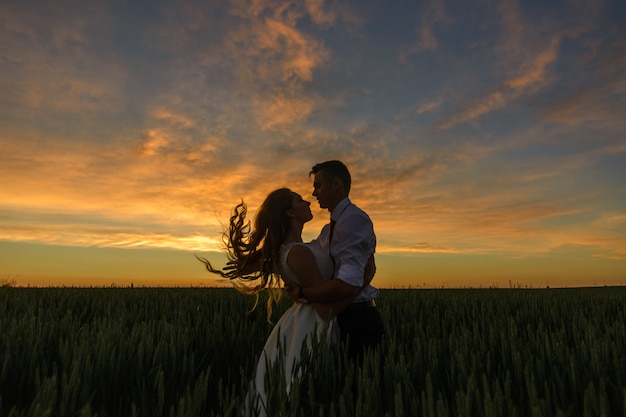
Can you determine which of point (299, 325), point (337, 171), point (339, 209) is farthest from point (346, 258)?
point (337, 171)

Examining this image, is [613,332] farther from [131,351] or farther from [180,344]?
[131,351]

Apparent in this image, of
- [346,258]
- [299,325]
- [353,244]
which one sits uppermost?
[353,244]

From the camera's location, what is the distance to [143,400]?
2.78m

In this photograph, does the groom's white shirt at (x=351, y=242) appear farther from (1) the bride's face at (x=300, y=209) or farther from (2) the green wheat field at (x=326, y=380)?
(2) the green wheat field at (x=326, y=380)

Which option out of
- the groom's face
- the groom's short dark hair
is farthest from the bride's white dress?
the groom's short dark hair

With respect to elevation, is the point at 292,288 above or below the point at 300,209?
below

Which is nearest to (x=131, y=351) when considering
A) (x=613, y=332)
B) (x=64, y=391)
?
(x=64, y=391)

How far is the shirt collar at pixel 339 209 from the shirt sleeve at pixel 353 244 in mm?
109

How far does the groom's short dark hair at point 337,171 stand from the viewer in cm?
377

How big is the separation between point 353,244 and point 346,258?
0.38 feet

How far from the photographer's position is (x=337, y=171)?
3793mm

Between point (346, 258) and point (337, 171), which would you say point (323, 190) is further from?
point (346, 258)

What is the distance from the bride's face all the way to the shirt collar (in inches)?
8.5

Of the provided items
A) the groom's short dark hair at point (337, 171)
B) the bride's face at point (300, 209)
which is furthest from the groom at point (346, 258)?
the bride's face at point (300, 209)
